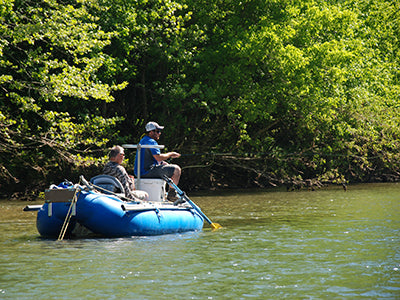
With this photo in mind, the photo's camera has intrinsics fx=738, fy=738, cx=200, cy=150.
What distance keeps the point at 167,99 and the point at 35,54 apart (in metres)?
6.66

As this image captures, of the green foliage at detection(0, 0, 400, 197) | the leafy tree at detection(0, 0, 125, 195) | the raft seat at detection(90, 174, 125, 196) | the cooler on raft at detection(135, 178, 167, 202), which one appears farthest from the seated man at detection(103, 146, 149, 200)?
the green foliage at detection(0, 0, 400, 197)

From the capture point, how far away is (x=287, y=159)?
87.6 feet

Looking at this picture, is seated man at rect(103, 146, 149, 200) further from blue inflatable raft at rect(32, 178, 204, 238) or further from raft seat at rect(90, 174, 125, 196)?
blue inflatable raft at rect(32, 178, 204, 238)

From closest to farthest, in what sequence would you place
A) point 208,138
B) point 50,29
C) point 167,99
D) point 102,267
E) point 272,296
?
point 272,296 < point 102,267 < point 50,29 < point 167,99 < point 208,138

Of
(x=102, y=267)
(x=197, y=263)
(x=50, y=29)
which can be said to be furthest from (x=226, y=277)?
(x=50, y=29)

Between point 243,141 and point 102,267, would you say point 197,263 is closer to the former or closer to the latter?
point 102,267

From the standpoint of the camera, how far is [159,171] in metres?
13.7

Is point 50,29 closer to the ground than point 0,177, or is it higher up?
higher up

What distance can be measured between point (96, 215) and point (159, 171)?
2.42 m

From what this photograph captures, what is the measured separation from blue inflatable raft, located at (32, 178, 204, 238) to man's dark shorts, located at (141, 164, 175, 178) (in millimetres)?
1115

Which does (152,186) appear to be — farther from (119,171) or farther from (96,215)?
(96,215)

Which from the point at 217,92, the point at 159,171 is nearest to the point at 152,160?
the point at 159,171

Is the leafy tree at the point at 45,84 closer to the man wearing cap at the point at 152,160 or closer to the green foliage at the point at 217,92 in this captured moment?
the green foliage at the point at 217,92

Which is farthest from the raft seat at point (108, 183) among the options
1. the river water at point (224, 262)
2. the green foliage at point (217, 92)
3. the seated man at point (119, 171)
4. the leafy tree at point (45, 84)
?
the green foliage at point (217, 92)
